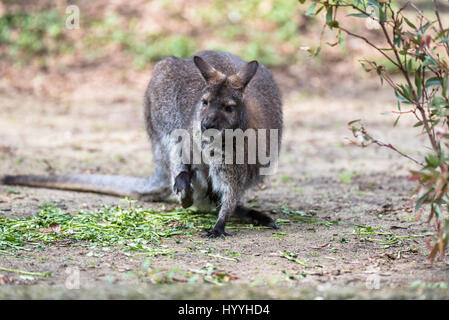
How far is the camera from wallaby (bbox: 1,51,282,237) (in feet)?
14.1

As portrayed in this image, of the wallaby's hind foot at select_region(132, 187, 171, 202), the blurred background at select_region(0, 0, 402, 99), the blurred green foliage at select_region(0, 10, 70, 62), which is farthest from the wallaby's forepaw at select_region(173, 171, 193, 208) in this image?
the blurred green foliage at select_region(0, 10, 70, 62)

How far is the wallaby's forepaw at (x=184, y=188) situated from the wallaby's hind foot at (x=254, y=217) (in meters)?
0.44

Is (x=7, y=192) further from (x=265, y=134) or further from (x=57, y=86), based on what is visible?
(x=57, y=86)

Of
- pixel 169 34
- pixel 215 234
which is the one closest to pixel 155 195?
pixel 215 234

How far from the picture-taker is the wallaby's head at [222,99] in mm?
4113

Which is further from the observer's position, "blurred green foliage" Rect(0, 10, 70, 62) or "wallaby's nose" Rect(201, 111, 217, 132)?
"blurred green foliage" Rect(0, 10, 70, 62)

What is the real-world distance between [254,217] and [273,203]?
672 mm

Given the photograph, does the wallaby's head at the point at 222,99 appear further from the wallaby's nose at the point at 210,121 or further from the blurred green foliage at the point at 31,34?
the blurred green foliage at the point at 31,34

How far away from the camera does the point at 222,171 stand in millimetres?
4402

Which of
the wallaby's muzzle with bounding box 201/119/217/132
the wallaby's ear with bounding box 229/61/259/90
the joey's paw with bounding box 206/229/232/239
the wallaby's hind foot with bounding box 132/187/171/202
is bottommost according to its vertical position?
the joey's paw with bounding box 206/229/232/239

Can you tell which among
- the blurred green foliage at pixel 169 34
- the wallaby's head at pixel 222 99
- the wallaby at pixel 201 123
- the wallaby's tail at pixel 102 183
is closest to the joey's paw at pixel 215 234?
the wallaby at pixel 201 123

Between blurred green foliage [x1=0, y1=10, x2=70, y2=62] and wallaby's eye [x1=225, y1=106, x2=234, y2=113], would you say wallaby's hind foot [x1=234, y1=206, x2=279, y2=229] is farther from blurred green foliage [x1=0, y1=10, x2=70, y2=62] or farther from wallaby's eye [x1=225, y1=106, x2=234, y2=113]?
blurred green foliage [x1=0, y1=10, x2=70, y2=62]

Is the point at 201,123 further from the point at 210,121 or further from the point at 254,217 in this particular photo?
the point at 254,217

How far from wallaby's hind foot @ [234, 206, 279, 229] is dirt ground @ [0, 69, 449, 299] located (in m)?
0.10
